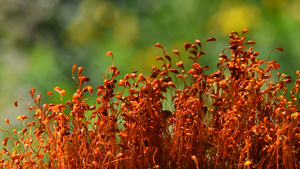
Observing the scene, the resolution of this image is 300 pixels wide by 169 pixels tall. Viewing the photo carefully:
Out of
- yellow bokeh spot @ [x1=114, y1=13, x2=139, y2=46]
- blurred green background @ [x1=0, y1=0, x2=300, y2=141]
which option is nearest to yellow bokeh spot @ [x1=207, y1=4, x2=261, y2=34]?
blurred green background @ [x1=0, y1=0, x2=300, y2=141]

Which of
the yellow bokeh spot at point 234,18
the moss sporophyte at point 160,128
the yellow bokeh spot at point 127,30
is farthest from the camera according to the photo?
the yellow bokeh spot at point 127,30

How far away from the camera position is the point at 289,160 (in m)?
2.21

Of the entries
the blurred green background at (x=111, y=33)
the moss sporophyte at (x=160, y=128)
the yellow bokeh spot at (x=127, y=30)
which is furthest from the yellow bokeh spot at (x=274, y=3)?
the moss sporophyte at (x=160, y=128)

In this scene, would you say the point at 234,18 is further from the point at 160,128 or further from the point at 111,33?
the point at 160,128

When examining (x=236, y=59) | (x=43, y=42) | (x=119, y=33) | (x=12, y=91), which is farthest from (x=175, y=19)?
(x=236, y=59)

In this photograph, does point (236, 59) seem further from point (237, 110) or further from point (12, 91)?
point (12, 91)

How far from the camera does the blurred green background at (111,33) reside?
14.5 feet

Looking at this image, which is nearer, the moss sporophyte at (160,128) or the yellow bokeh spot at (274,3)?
the moss sporophyte at (160,128)

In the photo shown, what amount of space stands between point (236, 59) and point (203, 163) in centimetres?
51

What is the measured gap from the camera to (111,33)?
483 centimetres

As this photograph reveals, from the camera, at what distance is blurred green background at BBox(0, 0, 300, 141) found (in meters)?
4.42

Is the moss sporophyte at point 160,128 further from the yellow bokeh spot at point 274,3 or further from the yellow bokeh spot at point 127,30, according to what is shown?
the yellow bokeh spot at point 127,30

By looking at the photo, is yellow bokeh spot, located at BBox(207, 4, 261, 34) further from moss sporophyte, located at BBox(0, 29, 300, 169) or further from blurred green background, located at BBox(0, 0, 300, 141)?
moss sporophyte, located at BBox(0, 29, 300, 169)

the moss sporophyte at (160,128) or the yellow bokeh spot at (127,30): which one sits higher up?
the yellow bokeh spot at (127,30)
